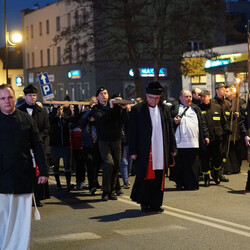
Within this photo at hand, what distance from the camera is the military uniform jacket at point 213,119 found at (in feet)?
51.3

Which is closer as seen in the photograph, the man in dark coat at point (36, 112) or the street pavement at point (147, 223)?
the street pavement at point (147, 223)

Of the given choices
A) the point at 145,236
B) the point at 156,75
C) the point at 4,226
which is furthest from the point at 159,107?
the point at 156,75

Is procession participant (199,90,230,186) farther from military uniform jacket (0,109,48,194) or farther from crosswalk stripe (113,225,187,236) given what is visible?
military uniform jacket (0,109,48,194)

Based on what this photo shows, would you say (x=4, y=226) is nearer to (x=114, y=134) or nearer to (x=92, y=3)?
(x=114, y=134)

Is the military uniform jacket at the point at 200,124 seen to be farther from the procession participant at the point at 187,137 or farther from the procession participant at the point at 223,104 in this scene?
the procession participant at the point at 223,104

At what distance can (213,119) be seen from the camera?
15773 millimetres

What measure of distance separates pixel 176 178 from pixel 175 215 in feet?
11.3

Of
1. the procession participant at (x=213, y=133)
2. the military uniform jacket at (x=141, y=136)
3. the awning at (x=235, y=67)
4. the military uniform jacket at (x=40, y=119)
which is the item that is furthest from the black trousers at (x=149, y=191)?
the awning at (x=235, y=67)

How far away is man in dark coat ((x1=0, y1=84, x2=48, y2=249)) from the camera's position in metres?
7.97

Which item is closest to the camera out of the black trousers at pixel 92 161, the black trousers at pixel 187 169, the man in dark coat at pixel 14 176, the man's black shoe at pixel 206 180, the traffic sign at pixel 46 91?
the man in dark coat at pixel 14 176

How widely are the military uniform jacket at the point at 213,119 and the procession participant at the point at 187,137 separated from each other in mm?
724

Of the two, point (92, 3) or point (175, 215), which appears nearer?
point (175, 215)

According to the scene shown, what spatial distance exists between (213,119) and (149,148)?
13.6 ft

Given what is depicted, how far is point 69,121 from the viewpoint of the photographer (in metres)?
15.5
